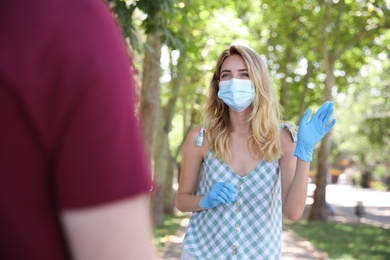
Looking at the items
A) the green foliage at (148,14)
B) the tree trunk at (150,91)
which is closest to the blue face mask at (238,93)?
the green foliage at (148,14)

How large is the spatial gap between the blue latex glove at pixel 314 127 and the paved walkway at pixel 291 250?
24.8 feet

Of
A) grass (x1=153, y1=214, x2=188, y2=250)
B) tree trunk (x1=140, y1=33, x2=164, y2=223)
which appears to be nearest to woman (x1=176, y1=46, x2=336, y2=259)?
grass (x1=153, y1=214, x2=188, y2=250)

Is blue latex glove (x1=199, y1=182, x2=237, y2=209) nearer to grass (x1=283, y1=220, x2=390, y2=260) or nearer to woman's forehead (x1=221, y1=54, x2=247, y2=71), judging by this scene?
woman's forehead (x1=221, y1=54, x2=247, y2=71)

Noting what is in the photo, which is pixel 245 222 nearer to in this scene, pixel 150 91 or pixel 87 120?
pixel 87 120

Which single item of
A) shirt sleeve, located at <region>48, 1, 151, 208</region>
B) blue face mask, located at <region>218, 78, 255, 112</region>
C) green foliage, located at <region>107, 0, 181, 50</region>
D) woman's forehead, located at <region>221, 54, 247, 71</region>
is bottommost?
shirt sleeve, located at <region>48, 1, 151, 208</region>

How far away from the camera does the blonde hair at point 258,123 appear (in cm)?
355

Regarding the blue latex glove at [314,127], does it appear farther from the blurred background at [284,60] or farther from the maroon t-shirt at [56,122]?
the blurred background at [284,60]

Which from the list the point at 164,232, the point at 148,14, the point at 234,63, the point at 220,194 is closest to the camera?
the point at 220,194

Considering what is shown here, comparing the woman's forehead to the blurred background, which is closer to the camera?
the woman's forehead

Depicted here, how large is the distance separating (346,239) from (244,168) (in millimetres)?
11635

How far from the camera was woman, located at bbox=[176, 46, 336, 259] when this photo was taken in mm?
3434

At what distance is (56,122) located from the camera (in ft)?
2.68

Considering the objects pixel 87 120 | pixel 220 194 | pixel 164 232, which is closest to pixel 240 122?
pixel 220 194

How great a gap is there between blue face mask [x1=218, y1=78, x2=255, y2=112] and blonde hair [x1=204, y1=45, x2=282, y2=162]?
34 millimetres
